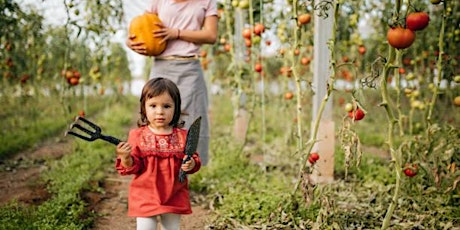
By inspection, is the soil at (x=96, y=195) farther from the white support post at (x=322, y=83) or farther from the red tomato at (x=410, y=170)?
the red tomato at (x=410, y=170)

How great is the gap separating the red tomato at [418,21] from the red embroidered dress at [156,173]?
36.7 inches

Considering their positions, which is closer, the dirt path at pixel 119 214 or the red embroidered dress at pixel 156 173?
the red embroidered dress at pixel 156 173

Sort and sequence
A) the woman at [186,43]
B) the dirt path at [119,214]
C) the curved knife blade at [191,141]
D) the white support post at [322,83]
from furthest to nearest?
the white support post at [322,83], the dirt path at [119,214], the woman at [186,43], the curved knife blade at [191,141]

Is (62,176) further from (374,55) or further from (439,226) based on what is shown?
(374,55)

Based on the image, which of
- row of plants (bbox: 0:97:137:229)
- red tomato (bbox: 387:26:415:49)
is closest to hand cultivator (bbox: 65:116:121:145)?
row of plants (bbox: 0:97:137:229)

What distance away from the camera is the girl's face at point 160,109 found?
188 centimetres

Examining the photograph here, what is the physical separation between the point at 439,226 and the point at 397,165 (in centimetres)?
82

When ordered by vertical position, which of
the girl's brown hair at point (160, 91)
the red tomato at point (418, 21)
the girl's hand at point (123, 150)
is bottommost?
the girl's hand at point (123, 150)

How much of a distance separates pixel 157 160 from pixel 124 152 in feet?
0.69

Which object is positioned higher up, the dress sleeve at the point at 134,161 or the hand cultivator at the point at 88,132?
the hand cultivator at the point at 88,132

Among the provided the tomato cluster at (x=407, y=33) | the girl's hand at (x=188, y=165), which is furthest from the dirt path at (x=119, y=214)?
the tomato cluster at (x=407, y=33)

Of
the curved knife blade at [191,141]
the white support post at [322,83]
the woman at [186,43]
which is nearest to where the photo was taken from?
the curved knife blade at [191,141]

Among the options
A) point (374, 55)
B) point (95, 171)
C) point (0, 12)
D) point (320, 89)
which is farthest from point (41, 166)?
point (374, 55)

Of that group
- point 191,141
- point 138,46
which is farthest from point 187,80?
point 191,141
